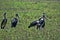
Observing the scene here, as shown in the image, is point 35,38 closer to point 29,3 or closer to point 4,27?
point 4,27

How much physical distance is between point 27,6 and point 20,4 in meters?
1.06

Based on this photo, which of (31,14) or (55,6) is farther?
(55,6)

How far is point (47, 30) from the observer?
14.9 metres

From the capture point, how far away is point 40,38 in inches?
517

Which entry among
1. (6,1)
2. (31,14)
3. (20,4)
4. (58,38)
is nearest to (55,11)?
(31,14)

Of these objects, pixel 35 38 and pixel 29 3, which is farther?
pixel 29 3

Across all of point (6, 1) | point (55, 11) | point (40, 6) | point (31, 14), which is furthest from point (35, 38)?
point (6, 1)

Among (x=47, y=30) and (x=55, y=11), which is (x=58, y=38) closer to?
(x=47, y=30)

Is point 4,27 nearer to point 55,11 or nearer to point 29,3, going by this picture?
point 55,11

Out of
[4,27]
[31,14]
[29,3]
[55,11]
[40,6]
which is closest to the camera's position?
[4,27]

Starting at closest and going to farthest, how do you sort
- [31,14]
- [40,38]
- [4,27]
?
[40,38]
[4,27]
[31,14]

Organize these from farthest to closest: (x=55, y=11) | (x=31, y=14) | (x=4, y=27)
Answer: (x=55, y=11) < (x=31, y=14) < (x=4, y=27)

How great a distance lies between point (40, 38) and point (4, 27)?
2.39 m

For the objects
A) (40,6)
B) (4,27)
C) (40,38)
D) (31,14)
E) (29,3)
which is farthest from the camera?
(29,3)
